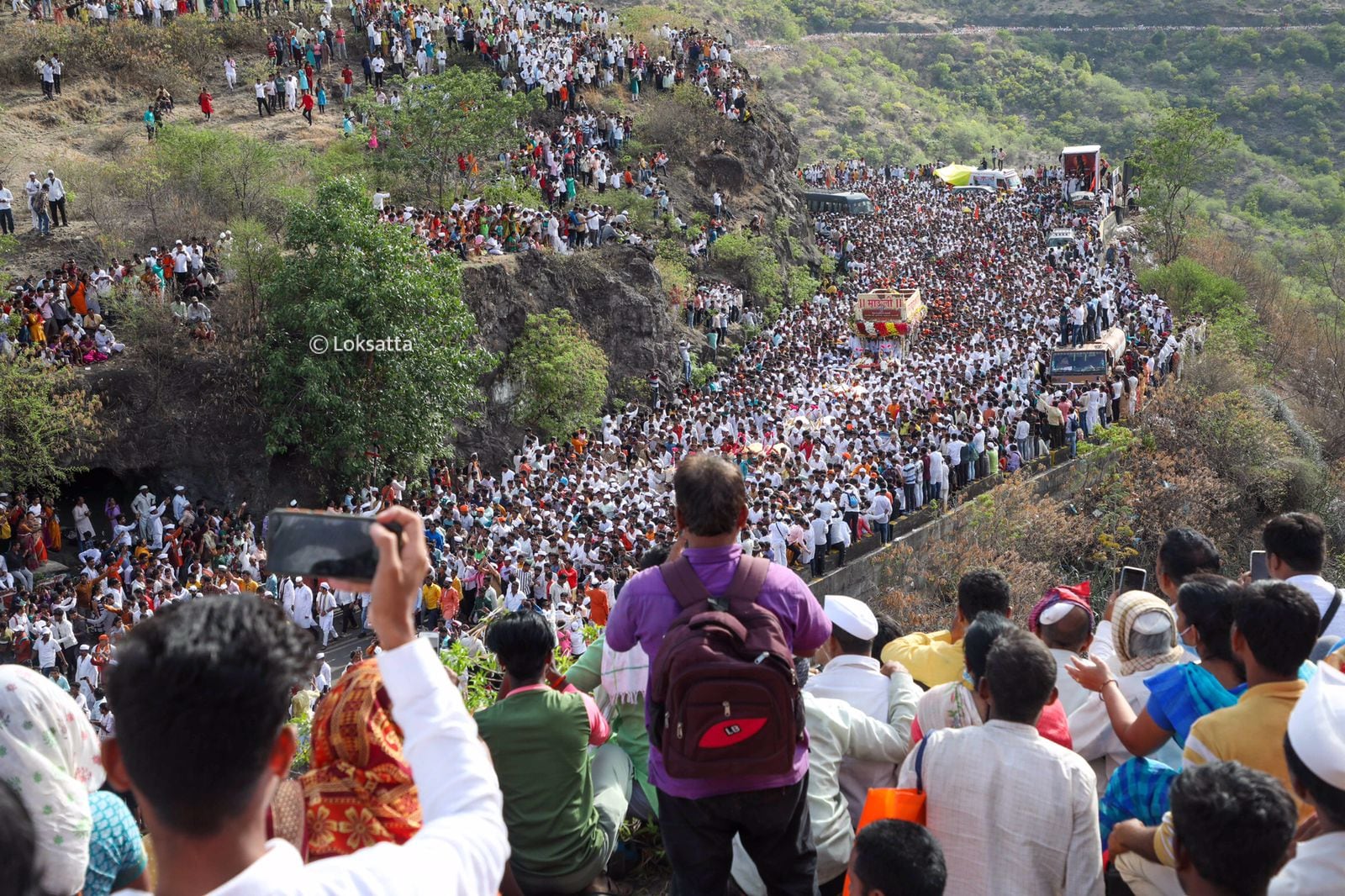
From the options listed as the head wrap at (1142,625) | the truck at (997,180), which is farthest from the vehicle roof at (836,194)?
the head wrap at (1142,625)

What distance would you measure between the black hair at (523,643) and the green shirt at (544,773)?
0.08m

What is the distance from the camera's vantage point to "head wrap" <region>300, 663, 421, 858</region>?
102 inches

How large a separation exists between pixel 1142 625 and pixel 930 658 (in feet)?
3.27

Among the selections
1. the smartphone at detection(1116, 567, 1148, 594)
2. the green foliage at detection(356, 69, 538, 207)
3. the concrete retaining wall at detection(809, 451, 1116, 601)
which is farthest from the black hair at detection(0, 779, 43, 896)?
the green foliage at detection(356, 69, 538, 207)

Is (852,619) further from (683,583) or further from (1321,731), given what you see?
(1321,731)

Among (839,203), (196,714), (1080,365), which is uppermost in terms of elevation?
(196,714)

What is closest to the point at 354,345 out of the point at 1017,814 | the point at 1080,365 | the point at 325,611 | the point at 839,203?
the point at 325,611

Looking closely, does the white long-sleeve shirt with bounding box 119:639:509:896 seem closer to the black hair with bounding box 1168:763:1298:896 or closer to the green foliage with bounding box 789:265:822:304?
the black hair with bounding box 1168:763:1298:896

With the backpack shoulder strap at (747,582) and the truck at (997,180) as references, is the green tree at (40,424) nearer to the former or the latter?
the backpack shoulder strap at (747,582)

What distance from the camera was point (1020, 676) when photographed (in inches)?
135

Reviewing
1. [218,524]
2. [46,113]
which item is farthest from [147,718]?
[46,113]

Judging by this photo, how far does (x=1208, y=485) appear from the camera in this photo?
1856cm

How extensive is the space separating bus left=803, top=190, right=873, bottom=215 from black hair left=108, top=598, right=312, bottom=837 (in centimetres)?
4046

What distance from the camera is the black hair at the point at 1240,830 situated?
2625 millimetres
